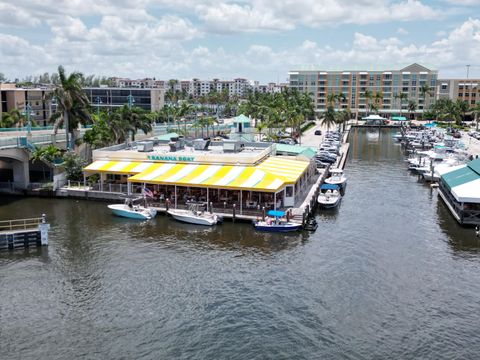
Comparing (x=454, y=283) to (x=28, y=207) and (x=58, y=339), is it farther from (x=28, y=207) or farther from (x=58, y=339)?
(x=28, y=207)

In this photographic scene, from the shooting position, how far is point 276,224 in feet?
171

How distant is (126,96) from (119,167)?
133 meters

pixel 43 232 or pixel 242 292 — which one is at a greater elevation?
pixel 43 232

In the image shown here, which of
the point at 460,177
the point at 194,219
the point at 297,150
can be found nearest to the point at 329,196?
the point at 460,177

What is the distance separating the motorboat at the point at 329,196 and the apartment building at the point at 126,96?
128 m

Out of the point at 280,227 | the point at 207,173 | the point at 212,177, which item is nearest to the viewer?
the point at 280,227

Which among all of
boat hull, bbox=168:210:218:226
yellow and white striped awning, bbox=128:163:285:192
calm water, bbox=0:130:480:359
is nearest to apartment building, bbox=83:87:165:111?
yellow and white striped awning, bbox=128:163:285:192

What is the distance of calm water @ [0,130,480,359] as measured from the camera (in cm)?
3038

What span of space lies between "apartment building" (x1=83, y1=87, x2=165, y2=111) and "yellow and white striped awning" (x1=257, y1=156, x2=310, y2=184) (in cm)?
12344

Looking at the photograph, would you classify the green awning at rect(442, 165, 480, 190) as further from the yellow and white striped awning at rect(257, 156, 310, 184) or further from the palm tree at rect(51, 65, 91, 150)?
the palm tree at rect(51, 65, 91, 150)

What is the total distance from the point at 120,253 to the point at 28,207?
2234cm

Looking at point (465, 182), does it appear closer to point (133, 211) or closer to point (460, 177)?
point (460, 177)

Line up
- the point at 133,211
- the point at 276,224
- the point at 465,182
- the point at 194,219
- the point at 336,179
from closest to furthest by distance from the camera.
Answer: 1. the point at 276,224
2. the point at 194,219
3. the point at 133,211
4. the point at 465,182
5. the point at 336,179

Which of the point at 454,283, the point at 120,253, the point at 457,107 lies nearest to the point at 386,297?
the point at 454,283
